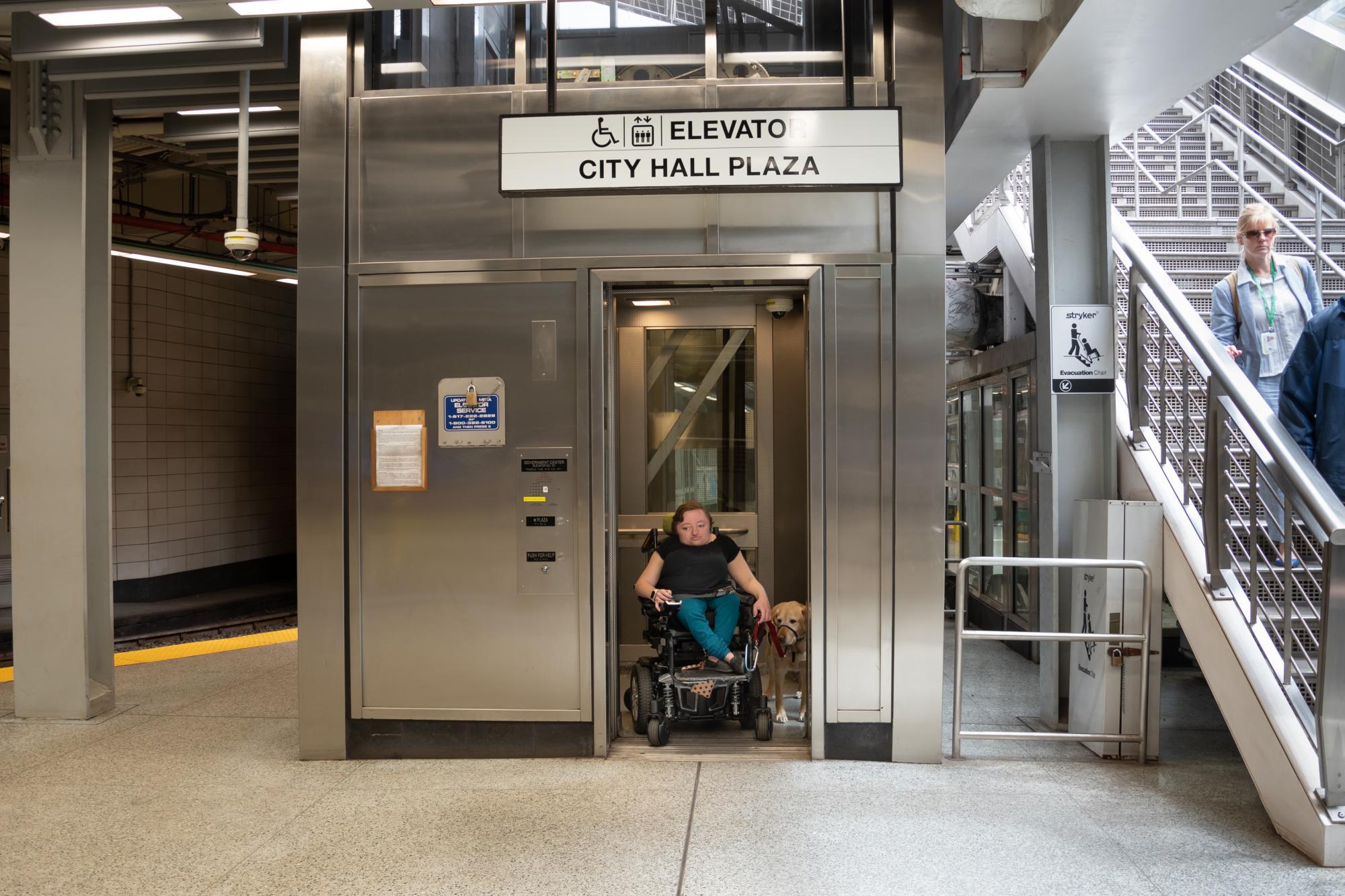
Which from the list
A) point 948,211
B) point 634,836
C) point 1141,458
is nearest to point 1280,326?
point 1141,458

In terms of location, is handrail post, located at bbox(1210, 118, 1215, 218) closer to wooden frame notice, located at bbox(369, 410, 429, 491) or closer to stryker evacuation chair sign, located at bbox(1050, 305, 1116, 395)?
stryker evacuation chair sign, located at bbox(1050, 305, 1116, 395)

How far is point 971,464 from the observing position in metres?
9.71

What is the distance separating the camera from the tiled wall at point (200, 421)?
11.0 metres

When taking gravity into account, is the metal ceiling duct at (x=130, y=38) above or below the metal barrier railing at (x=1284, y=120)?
below

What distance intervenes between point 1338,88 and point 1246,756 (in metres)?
5.70

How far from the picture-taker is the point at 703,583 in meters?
5.25

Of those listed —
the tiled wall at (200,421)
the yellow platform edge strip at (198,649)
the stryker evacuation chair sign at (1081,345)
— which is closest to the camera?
the stryker evacuation chair sign at (1081,345)

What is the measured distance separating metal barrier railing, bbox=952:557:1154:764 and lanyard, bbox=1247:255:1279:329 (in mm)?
1393

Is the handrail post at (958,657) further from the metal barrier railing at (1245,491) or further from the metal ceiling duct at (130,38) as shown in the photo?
the metal ceiling duct at (130,38)

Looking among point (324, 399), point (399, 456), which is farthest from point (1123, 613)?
point (324, 399)

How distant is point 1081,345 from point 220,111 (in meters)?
5.64

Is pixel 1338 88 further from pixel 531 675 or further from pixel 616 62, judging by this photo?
pixel 531 675

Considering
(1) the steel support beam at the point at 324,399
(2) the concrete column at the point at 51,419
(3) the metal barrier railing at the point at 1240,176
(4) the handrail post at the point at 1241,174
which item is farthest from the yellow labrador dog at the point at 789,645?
(4) the handrail post at the point at 1241,174

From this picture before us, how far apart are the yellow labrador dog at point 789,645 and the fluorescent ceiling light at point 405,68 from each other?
350 centimetres
